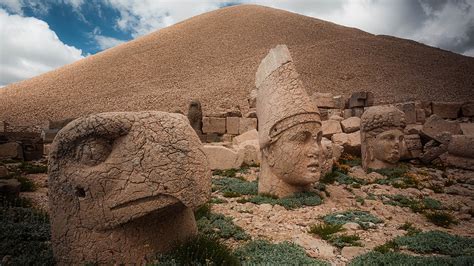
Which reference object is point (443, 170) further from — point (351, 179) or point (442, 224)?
point (442, 224)

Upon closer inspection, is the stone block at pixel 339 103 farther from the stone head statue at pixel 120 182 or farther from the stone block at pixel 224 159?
the stone head statue at pixel 120 182

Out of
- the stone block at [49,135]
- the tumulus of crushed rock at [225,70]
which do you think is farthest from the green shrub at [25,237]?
the tumulus of crushed rock at [225,70]

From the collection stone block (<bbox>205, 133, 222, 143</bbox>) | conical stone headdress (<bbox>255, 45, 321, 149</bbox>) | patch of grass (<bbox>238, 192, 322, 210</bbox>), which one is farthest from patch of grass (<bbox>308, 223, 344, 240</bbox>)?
stone block (<bbox>205, 133, 222, 143</bbox>)

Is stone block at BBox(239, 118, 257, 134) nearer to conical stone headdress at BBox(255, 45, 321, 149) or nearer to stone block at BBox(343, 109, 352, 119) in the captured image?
stone block at BBox(343, 109, 352, 119)

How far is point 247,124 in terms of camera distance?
14.4 meters

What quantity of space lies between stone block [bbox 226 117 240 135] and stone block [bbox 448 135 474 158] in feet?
26.1

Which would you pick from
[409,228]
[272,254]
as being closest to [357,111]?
[409,228]

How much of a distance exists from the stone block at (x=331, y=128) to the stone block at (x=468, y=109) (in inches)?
229

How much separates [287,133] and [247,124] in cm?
830

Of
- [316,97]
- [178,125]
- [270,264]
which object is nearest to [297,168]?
[270,264]

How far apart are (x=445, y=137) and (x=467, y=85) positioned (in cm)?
1633

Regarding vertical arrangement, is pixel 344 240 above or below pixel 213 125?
below

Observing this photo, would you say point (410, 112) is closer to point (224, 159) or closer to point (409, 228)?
point (224, 159)

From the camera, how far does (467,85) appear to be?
23.7 meters
